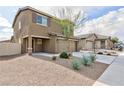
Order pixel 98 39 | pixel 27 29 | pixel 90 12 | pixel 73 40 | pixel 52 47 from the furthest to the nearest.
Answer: pixel 98 39 → pixel 73 40 → pixel 52 47 → pixel 90 12 → pixel 27 29

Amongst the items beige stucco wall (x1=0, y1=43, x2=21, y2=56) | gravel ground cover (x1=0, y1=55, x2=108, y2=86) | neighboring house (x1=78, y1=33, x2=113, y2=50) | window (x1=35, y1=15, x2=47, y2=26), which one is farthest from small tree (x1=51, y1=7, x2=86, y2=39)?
neighboring house (x1=78, y1=33, x2=113, y2=50)

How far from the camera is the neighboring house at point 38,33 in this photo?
17.6m

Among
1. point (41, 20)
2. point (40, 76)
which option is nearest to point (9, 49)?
point (41, 20)

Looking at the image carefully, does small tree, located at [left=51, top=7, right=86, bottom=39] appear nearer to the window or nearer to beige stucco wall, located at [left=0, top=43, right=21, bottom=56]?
the window

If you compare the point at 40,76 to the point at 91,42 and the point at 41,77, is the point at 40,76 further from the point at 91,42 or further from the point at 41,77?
the point at 91,42

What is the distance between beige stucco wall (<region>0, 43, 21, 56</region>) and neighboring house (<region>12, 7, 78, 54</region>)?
1.05m

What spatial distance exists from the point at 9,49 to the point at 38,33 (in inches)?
164

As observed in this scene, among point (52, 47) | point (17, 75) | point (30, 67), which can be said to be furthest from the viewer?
point (52, 47)

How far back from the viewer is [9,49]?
57.3 ft

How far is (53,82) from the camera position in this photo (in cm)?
779
